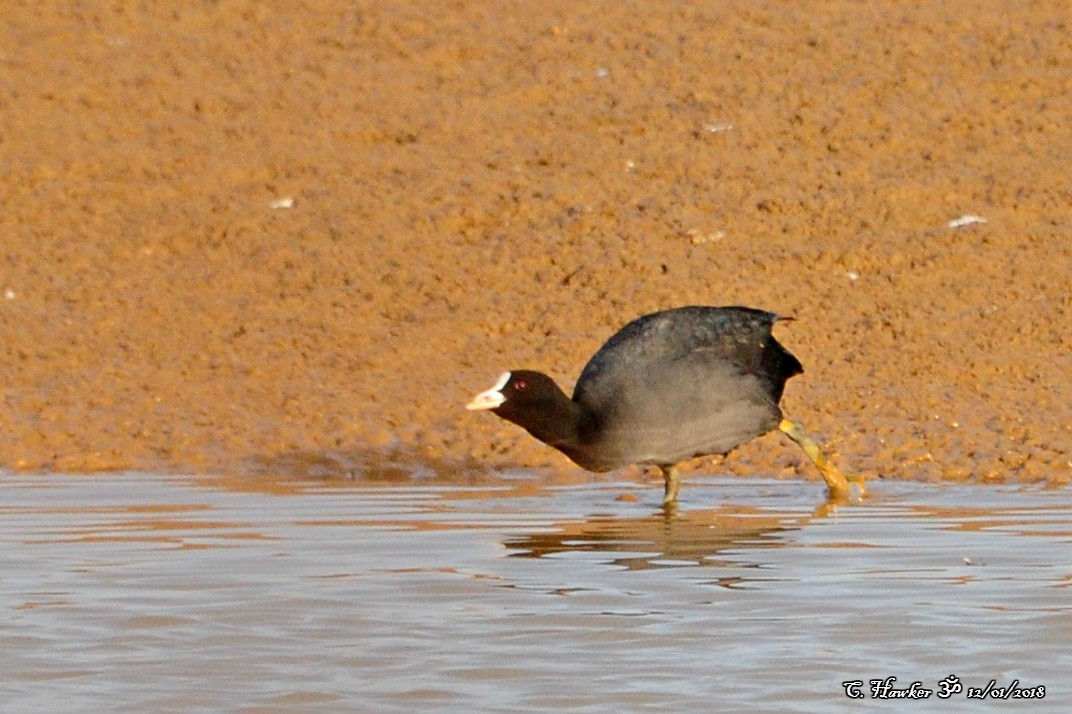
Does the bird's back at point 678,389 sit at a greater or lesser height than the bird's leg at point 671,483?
greater

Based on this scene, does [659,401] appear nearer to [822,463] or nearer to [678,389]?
[678,389]

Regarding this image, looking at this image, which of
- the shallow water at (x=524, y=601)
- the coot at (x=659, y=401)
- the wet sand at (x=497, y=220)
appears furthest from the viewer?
the wet sand at (x=497, y=220)

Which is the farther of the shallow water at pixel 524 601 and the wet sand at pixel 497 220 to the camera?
the wet sand at pixel 497 220

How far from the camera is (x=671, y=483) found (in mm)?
11156

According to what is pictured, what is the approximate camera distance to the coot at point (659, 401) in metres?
10.8

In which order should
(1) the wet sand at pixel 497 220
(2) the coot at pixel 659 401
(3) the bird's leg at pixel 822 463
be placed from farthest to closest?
(1) the wet sand at pixel 497 220
(3) the bird's leg at pixel 822 463
(2) the coot at pixel 659 401

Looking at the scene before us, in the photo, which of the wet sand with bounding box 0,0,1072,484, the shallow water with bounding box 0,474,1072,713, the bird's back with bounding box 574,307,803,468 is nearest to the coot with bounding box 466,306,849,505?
the bird's back with bounding box 574,307,803,468

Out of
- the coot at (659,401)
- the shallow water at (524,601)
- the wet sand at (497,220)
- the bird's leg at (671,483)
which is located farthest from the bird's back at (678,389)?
the wet sand at (497,220)

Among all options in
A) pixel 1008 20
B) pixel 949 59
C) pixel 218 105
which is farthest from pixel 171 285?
pixel 1008 20

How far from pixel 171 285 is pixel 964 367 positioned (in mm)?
6114

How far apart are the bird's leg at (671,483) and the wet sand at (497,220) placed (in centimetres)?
145

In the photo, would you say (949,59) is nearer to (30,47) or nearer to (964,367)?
(964,367)

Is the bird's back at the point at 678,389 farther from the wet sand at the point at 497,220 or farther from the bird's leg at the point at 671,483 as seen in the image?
the wet sand at the point at 497,220

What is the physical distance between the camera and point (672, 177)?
1814 centimetres
